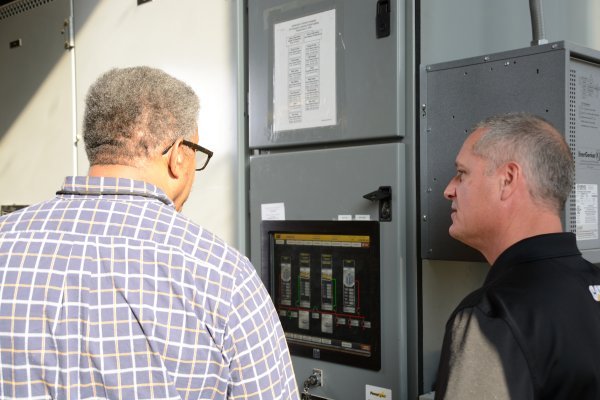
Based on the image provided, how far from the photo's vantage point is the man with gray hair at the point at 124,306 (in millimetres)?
1121

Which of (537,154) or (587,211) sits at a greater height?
(537,154)

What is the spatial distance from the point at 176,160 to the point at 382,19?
0.82 meters

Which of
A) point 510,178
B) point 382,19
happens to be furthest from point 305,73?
point 510,178

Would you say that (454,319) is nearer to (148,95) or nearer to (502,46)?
(148,95)

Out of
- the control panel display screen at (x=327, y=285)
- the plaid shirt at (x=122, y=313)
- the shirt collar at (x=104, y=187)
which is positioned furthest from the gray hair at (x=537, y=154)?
the shirt collar at (x=104, y=187)

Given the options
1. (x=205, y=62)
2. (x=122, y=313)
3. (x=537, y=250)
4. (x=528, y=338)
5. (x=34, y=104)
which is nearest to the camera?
(x=122, y=313)

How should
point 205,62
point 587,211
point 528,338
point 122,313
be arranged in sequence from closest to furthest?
point 122,313 < point 528,338 < point 587,211 < point 205,62

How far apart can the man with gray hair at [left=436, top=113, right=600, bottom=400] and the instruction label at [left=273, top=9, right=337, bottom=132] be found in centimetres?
53

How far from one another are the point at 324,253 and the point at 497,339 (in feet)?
2.62

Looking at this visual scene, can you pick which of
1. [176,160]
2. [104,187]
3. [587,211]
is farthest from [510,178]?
[104,187]

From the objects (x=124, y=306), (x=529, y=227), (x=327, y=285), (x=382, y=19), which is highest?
(x=382, y=19)

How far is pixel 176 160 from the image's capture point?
1330 mm

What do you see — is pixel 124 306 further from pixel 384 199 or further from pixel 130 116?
pixel 384 199

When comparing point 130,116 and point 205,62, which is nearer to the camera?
point 130,116
